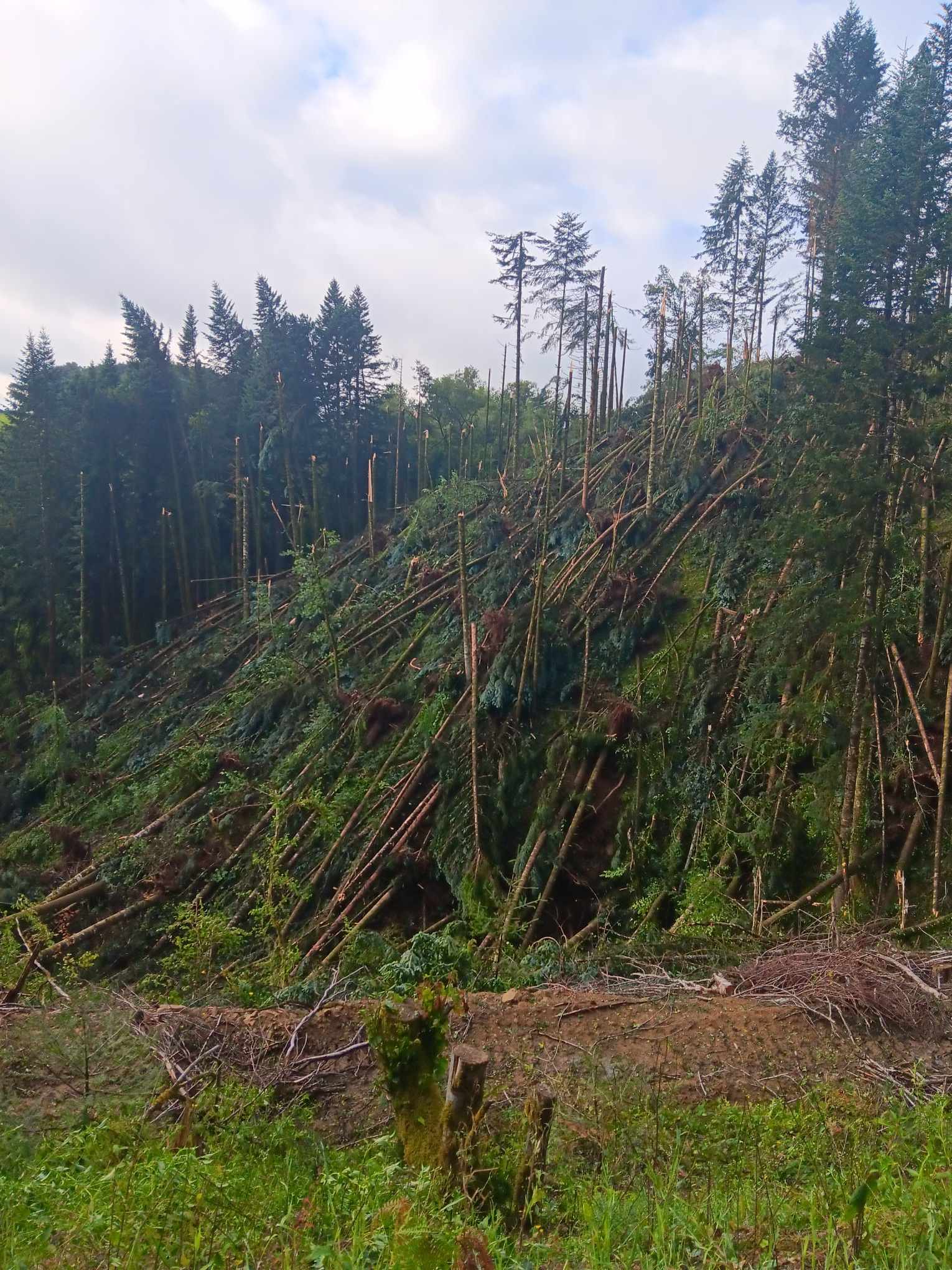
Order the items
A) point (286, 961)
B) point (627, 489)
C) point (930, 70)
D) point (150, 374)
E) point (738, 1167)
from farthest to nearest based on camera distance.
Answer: point (150, 374) < point (627, 489) < point (930, 70) < point (286, 961) < point (738, 1167)

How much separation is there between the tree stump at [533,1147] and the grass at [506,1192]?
72mm

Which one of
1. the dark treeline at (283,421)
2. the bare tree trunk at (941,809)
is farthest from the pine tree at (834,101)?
the bare tree trunk at (941,809)

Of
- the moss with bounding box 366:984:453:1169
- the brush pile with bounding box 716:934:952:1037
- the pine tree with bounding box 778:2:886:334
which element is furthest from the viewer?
the pine tree with bounding box 778:2:886:334

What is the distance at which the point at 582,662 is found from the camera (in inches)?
439

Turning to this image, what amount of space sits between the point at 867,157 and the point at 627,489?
21.8 ft

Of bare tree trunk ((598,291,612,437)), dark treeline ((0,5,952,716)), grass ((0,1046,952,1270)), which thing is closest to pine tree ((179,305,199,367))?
dark treeline ((0,5,952,716))

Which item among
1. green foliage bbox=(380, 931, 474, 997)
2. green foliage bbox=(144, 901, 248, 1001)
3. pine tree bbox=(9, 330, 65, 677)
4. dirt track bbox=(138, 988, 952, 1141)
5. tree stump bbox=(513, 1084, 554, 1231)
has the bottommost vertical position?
green foliage bbox=(144, 901, 248, 1001)

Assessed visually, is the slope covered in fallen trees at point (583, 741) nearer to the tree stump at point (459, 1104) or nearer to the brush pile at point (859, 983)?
the brush pile at point (859, 983)

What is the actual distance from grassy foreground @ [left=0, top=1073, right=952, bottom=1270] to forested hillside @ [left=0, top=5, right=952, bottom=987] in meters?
3.01

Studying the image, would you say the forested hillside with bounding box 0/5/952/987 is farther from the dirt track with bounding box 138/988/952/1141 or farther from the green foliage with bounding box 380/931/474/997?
the dirt track with bounding box 138/988/952/1141

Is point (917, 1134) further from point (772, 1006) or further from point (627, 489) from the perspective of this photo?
point (627, 489)

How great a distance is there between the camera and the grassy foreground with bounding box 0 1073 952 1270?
2.20 metres

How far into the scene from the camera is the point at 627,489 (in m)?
14.6

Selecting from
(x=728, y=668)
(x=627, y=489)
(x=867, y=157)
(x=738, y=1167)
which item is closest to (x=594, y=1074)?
(x=738, y=1167)
